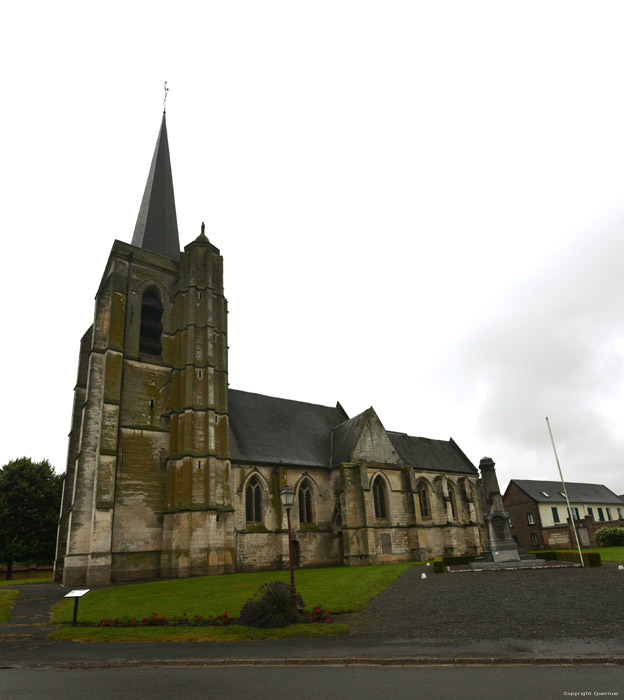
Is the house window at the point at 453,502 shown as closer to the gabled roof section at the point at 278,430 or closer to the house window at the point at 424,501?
the house window at the point at 424,501

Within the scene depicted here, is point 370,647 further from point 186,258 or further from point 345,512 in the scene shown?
point 186,258

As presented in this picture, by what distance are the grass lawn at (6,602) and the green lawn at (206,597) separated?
1.51 metres

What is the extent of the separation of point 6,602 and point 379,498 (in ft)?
→ 82.4

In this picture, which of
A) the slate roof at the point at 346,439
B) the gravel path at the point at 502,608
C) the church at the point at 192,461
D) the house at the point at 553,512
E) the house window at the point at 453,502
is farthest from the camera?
the house at the point at 553,512

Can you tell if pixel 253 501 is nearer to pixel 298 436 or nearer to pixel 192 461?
pixel 192 461

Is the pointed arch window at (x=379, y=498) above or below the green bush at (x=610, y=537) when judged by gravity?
above

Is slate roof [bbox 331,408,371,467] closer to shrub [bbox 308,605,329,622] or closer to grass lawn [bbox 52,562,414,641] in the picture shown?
grass lawn [bbox 52,562,414,641]

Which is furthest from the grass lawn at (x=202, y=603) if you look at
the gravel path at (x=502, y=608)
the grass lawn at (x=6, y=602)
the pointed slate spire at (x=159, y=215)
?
the pointed slate spire at (x=159, y=215)

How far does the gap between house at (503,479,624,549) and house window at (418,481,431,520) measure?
17279 mm

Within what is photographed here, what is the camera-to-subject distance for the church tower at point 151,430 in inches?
1067

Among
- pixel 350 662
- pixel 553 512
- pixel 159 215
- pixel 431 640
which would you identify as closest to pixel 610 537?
pixel 553 512

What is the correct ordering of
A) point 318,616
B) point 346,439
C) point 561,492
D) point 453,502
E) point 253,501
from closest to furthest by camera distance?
point 318,616 < point 253,501 < point 346,439 < point 453,502 < point 561,492

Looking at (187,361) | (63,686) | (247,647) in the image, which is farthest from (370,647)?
(187,361)

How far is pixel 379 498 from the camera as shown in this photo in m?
36.8
